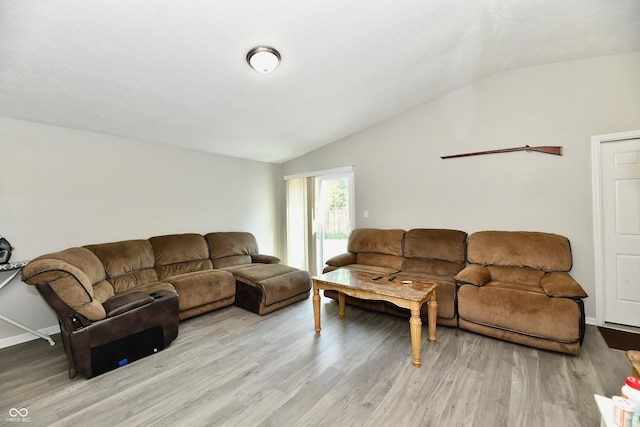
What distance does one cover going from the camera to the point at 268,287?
3242mm

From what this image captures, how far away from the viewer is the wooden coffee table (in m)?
2.16

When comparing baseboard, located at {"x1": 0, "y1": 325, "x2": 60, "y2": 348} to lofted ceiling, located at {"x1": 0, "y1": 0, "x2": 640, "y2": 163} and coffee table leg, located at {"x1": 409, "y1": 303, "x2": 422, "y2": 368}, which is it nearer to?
lofted ceiling, located at {"x1": 0, "y1": 0, "x2": 640, "y2": 163}

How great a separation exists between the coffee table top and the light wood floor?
54 cm

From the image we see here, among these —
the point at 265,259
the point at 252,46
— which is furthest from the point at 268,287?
the point at 252,46

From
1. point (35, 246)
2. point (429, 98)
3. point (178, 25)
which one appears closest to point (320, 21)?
point (178, 25)

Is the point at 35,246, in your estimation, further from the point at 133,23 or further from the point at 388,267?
the point at 388,267

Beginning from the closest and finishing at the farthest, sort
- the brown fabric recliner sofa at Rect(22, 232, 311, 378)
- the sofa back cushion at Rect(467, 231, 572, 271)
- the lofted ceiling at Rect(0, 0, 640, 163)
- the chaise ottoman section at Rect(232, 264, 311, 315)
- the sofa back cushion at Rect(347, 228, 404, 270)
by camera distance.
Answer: the lofted ceiling at Rect(0, 0, 640, 163) < the brown fabric recliner sofa at Rect(22, 232, 311, 378) < the sofa back cushion at Rect(467, 231, 572, 271) < the chaise ottoman section at Rect(232, 264, 311, 315) < the sofa back cushion at Rect(347, 228, 404, 270)

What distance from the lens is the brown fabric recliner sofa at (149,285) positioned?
1.97 meters

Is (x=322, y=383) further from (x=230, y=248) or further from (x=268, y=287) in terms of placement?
(x=230, y=248)

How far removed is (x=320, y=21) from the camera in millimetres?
2010

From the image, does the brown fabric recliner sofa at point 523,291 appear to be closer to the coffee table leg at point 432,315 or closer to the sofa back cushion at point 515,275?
the sofa back cushion at point 515,275

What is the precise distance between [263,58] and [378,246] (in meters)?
2.79

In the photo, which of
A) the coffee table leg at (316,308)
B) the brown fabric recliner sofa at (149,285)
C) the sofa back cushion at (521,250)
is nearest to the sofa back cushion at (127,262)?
the brown fabric recliner sofa at (149,285)

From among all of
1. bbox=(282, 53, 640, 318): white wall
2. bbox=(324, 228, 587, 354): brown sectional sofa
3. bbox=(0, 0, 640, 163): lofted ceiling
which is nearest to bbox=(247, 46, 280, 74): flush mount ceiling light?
bbox=(0, 0, 640, 163): lofted ceiling
